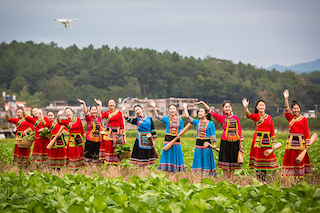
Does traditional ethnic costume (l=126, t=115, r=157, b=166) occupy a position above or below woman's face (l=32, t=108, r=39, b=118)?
below

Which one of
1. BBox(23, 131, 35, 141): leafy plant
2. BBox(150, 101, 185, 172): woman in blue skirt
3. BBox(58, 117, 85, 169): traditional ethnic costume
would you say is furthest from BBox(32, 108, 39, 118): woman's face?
BBox(150, 101, 185, 172): woman in blue skirt

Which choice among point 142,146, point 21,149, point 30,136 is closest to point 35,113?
→ point 30,136

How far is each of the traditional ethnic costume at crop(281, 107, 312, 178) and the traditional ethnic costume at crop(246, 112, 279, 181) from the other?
30 centimetres

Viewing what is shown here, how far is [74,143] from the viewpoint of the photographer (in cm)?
1038

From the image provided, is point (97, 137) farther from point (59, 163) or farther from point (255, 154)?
point (255, 154)

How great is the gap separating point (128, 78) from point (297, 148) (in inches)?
3116

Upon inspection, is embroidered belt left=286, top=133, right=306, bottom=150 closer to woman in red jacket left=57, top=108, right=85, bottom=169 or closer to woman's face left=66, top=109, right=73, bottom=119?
woman in red jacket left=57, top=108, right=85, bottom=169

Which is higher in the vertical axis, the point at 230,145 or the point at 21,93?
the point at 21,93

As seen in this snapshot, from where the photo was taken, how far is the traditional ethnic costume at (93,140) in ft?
36.7

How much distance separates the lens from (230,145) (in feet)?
28.5

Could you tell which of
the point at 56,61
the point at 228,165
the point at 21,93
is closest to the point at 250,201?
the point at 228,165

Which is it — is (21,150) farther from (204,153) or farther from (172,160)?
(204,153)

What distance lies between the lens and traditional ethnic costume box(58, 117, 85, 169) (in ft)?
33.8

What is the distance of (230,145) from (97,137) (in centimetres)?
443
